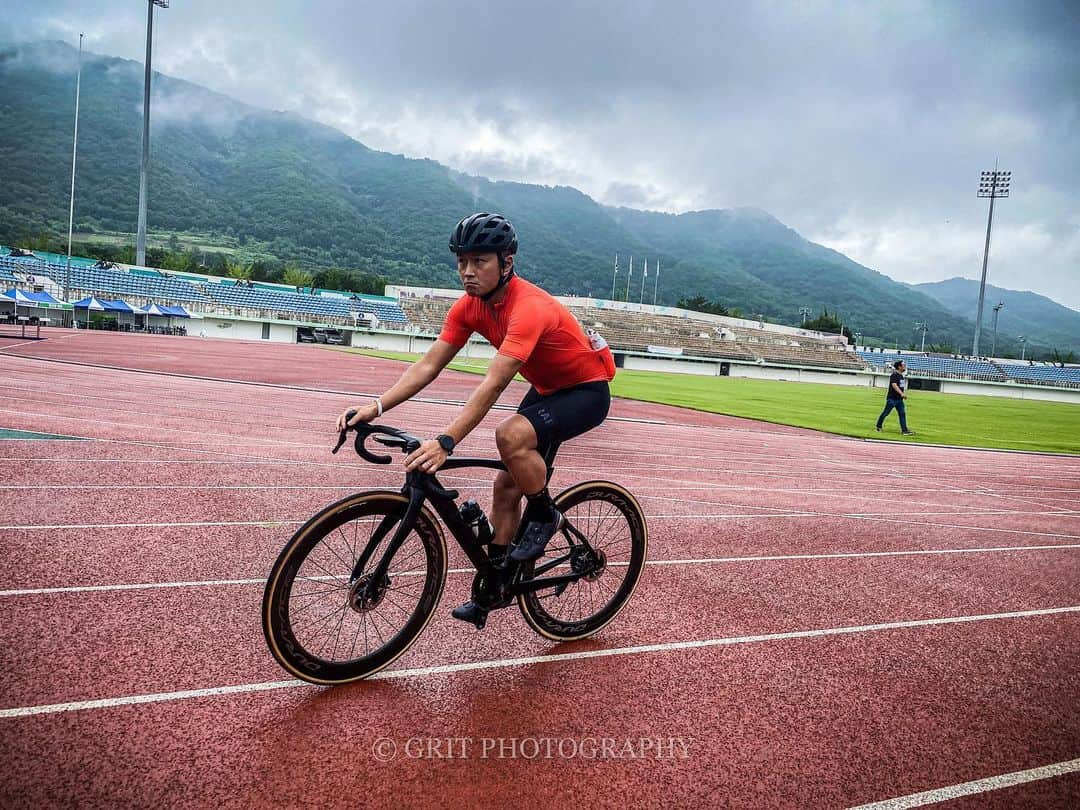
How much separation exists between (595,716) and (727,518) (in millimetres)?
4142

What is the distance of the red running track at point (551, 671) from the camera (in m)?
2.62

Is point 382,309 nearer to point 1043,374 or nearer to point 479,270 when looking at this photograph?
point 1043,374

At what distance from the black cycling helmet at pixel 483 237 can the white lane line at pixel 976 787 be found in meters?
2.67

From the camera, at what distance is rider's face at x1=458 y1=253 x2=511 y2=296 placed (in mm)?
3328

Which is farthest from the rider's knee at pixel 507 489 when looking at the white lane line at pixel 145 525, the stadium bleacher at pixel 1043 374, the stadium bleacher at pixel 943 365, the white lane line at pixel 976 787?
the stadium bleacher at pixel 1043 374

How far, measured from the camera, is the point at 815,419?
21328 millimetres

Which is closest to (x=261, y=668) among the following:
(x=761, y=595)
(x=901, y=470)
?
(x=761, y=595)

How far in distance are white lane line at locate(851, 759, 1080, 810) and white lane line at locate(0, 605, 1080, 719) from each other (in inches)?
51.2

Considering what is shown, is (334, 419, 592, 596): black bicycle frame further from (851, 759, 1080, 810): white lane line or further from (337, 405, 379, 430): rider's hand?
(851, 759, 1080, 810): white lane line

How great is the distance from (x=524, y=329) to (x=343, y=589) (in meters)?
1.44

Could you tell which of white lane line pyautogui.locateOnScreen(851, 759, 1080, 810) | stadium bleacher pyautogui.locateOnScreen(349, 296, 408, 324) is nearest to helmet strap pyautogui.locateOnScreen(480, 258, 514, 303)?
white lane line pyautogui.locateOnScreen(851, 759, 1080, 810)

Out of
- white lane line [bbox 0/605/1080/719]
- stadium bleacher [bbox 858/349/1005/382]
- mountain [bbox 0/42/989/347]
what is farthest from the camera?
mountain [bbox 0/42/989/347]

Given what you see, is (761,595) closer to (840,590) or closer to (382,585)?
(840,590)

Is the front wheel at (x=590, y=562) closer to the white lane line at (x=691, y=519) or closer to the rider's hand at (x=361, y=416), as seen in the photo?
the rider's hand at (x=361, y=416)
